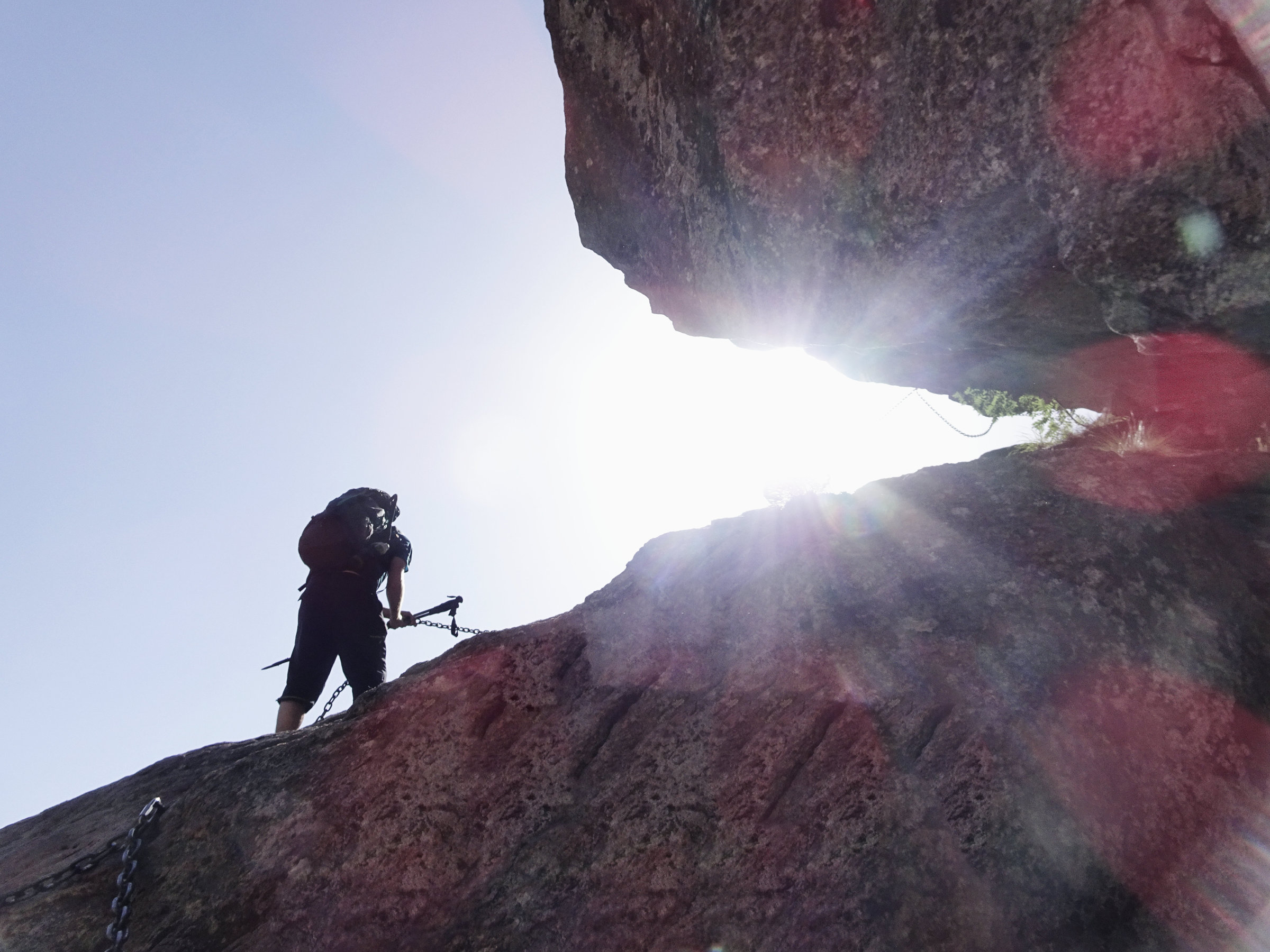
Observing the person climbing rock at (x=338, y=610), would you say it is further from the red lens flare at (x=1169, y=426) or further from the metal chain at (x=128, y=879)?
the red lens flare at (x=1169, y=426)

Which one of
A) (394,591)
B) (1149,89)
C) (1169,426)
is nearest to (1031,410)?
(1169,426)

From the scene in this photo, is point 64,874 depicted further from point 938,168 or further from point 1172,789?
point 938,168

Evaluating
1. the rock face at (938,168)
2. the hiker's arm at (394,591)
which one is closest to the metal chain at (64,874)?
the hiker's arm at (394,591)

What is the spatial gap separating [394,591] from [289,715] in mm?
1464

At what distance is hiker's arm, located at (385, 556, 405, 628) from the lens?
7.81 meters

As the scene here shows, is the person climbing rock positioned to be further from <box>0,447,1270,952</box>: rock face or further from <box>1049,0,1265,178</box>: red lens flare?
<box>1049,0,1265,178</box>: red lens flare

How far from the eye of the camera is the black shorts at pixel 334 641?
275 inches

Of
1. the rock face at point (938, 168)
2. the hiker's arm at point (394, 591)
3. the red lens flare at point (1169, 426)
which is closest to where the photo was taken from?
the rock face at point (938, 168)

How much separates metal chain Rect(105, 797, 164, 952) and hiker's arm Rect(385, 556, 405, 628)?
2.83 meters

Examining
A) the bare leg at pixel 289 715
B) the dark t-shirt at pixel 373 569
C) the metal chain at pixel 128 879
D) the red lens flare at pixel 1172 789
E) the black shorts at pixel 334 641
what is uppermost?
the dark t-shirt at pixel 373 569

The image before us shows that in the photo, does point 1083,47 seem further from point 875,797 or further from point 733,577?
point 875,797

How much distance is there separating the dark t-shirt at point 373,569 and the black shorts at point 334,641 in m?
0.02

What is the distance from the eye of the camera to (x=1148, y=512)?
199 inches

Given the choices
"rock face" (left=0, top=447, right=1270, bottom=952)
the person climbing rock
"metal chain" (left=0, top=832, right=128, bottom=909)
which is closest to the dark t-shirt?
the person climbing rock
